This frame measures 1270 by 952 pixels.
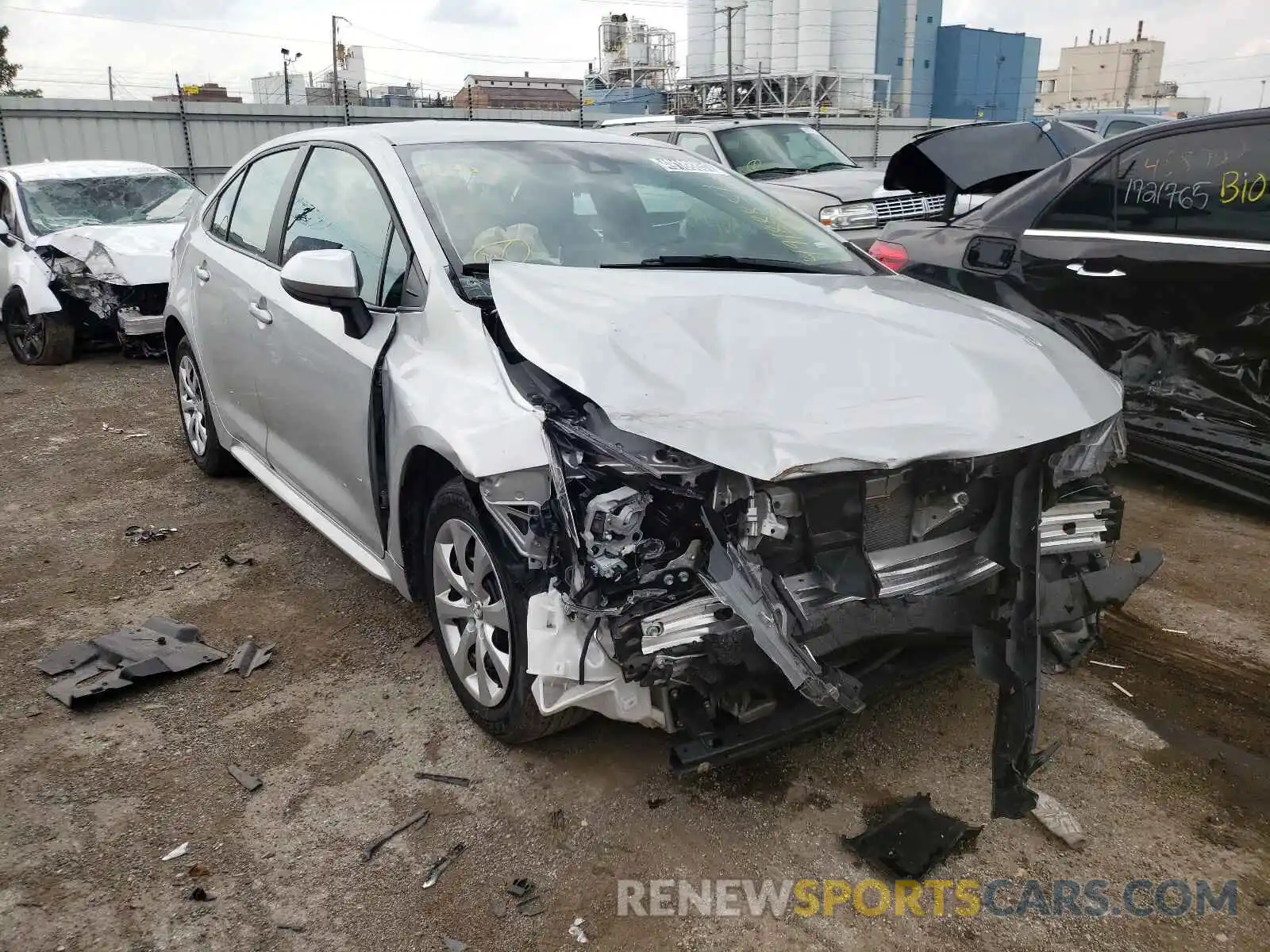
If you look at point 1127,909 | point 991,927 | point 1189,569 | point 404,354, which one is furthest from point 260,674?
point 1189,569

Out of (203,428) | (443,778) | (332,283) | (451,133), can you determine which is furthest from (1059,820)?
(203,428)

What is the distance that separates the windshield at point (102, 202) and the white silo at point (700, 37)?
38196 mm

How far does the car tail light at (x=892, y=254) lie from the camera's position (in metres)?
5.55

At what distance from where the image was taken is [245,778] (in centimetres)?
293

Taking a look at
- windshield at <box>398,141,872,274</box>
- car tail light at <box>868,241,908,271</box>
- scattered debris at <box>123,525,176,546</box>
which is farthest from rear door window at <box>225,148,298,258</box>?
car tail light at <box>868,241,908,271</box>

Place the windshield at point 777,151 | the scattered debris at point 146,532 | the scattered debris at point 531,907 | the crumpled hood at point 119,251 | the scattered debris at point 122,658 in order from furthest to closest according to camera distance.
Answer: the windshield at point 777,151
the crumpled hood at point 119,251
the scattered debris at point 146,532
the scattered debris at point 122,658
the scattered debris at point 531,907

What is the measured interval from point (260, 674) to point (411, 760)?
0.88 meters

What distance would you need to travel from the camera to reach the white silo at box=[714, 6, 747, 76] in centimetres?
4300

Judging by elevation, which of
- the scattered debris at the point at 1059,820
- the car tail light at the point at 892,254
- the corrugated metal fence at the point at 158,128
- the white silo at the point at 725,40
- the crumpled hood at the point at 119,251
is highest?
the white silo at the point at 725,40

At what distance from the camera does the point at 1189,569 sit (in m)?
4.09

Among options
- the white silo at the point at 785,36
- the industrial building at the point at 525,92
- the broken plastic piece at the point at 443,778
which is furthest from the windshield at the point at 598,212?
the white silo at the point at 785,36

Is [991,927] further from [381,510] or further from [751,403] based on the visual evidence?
[381,510]

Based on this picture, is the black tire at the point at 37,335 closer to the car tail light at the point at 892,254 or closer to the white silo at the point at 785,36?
the car tail light at the point at 892,254

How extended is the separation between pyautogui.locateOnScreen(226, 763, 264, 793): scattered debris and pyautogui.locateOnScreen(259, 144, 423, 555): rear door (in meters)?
0.83
